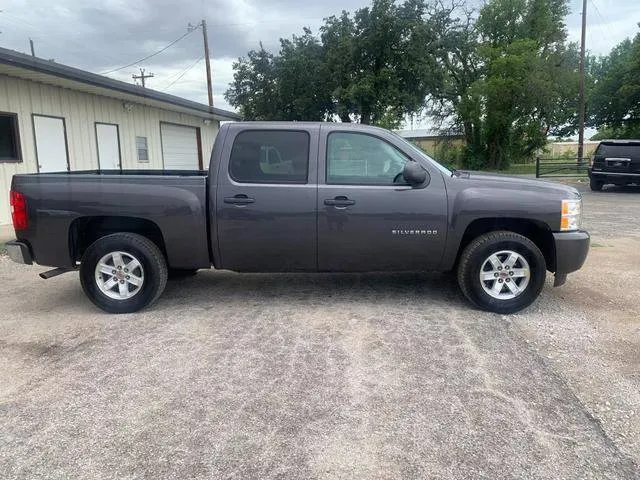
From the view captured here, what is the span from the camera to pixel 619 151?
17156 millimetres

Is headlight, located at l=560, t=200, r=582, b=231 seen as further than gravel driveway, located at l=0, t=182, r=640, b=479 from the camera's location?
Yes

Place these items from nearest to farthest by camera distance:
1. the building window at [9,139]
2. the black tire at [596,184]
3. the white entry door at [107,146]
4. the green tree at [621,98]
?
the building window at [9,139] → the white entry door at [107,146] → the black tire at [596,184] → the green tree at [621,98]

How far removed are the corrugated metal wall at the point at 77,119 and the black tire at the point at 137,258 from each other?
7.30 meters

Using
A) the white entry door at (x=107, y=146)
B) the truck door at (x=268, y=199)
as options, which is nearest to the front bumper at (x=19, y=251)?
the truck door at (x=268, y=199)

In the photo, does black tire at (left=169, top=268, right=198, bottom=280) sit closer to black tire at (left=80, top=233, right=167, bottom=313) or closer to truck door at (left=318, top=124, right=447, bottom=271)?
black tire at (left=80, top=233, right=167, bottom=313)

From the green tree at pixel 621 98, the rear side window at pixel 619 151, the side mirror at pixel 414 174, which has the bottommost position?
the side mirror at pixel 414 174

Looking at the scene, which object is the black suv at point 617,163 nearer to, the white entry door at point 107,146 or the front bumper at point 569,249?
the front bumper at point 569,249

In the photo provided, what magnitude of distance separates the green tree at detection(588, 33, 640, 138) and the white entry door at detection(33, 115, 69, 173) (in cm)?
3708

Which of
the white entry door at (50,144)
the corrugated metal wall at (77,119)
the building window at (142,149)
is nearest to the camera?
the corrugated metal wall at (77,119)

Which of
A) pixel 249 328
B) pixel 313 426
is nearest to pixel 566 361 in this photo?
pixel 313 426

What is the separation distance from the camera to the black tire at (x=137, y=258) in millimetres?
5109

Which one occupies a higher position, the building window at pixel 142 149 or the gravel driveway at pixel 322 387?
the building window at pixel 142 149

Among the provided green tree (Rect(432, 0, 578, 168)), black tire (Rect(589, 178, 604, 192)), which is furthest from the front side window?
green tree (Rect(432, 0, 578, 168))

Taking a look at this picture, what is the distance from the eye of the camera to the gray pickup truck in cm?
502
